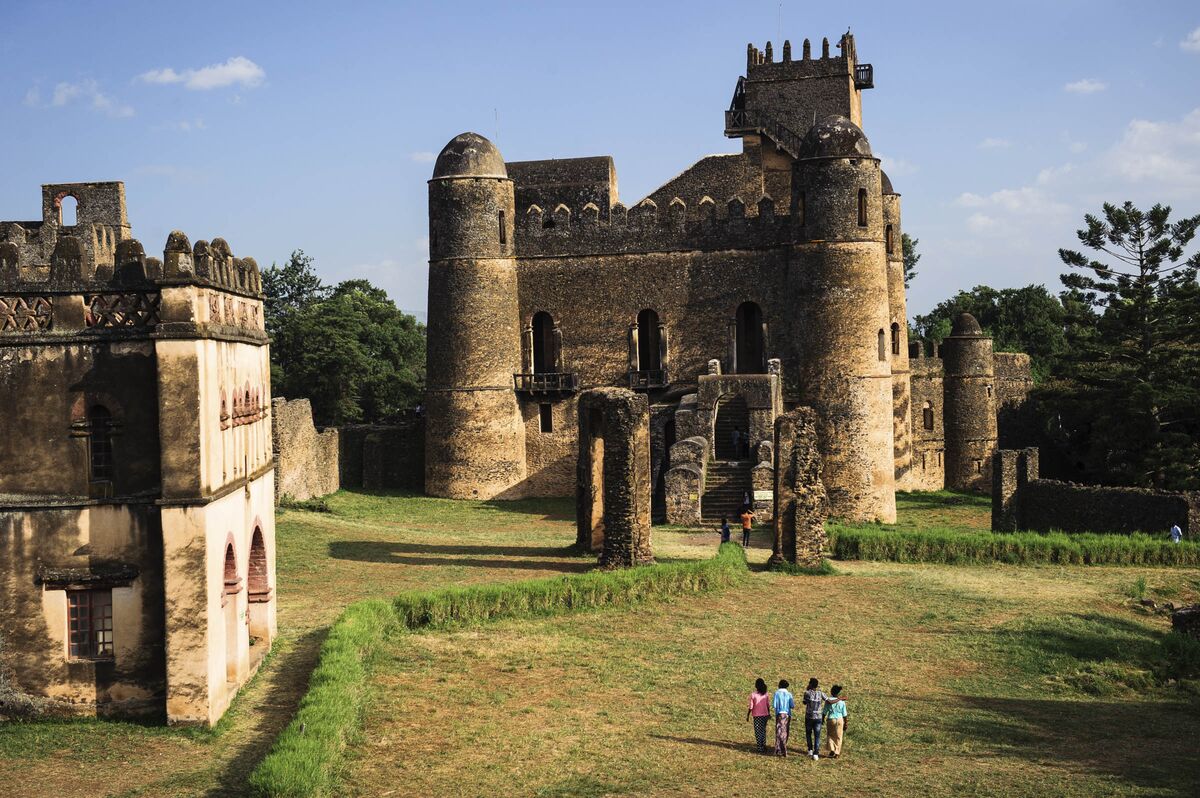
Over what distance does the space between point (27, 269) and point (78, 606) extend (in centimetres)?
421

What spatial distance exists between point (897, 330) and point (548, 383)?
39.6 feet

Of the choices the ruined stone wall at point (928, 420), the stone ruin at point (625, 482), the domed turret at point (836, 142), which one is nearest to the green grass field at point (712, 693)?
the stone ruin at point (625, 482)

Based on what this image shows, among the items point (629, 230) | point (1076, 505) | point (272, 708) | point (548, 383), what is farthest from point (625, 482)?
point (629, 230)

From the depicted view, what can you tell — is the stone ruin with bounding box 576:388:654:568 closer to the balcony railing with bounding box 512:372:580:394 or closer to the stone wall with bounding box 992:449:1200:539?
the stone wall with bounding box 992:449:1200:539

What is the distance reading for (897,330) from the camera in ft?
146

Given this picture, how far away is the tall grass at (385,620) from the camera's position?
1320 cm

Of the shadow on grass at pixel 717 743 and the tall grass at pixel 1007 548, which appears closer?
the shadow on grass at pixel 717 743

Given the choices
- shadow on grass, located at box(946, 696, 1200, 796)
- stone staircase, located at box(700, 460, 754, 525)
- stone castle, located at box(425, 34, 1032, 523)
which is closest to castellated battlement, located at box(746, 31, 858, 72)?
stone castle, located at box(425, 34, 1032, 523)

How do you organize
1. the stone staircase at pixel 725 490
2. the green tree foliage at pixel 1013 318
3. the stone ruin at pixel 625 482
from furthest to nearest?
the green tree foliage at pixel 1013 318 → the stone staircase at pixel 725 490 → the stone ruin at pixel 625 482

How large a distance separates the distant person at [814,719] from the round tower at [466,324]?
936 inches

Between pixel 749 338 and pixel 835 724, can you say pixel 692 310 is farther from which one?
pixel 835 724

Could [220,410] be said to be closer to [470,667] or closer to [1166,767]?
[470,667]

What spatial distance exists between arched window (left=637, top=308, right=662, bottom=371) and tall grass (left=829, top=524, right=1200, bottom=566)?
11912 mm

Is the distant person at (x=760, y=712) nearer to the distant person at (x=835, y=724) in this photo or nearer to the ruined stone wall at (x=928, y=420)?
the distant person at (x=835, y=724)
